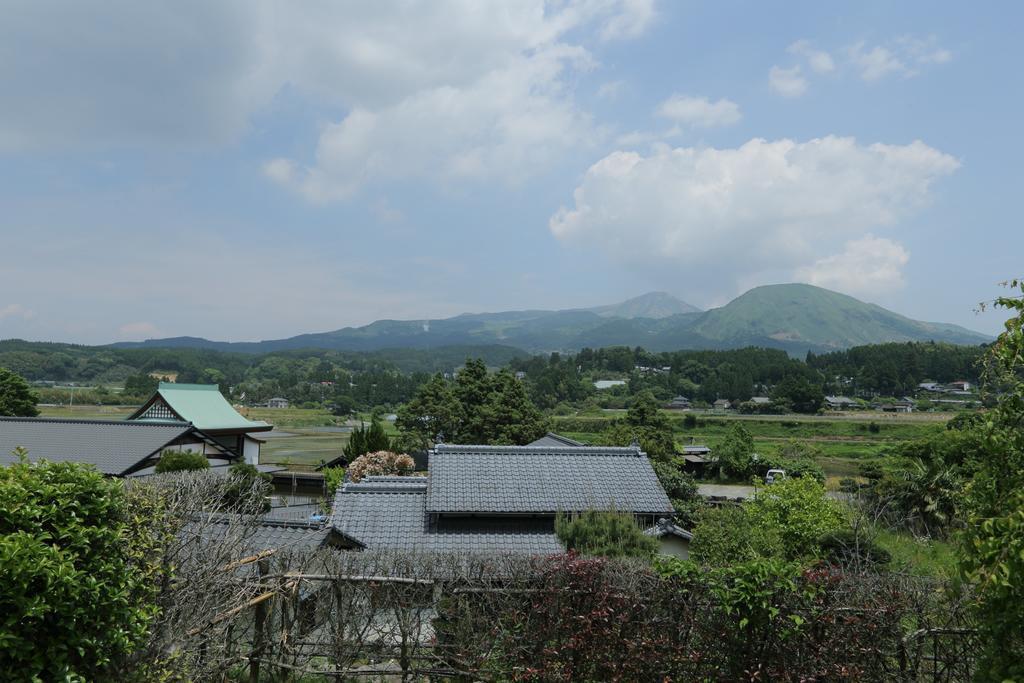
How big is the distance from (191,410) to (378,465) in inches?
579

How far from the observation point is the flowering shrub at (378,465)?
71.0 ft

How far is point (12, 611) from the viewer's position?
3.97m

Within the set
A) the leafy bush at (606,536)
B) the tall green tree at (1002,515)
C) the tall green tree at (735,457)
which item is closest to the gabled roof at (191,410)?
the leafy bush at (606,536)

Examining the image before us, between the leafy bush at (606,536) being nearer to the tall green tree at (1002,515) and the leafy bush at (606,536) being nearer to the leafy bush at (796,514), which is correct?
the leafy bush at (796,514)

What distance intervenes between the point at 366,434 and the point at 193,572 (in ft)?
73.6

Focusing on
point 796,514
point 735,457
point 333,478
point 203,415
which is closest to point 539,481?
point 796,514

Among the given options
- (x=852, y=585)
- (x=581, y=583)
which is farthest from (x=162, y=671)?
(x=852, y=585)

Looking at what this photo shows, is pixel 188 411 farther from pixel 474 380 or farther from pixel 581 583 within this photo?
pixel 581 583

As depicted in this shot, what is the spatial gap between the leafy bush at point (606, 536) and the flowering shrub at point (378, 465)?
12003 mm

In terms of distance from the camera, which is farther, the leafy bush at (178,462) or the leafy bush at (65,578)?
the leafy bush at (178,462)

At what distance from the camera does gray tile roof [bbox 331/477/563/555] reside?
12375 mm

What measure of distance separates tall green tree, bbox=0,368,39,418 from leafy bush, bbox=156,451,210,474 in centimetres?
1576

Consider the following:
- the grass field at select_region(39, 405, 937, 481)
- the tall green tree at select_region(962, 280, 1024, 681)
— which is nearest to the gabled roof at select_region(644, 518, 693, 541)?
the tall green tree at select_region(962, 280, 1024, 681)

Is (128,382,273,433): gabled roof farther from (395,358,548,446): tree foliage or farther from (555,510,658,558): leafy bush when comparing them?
(555,510,658,558): leafy bush
